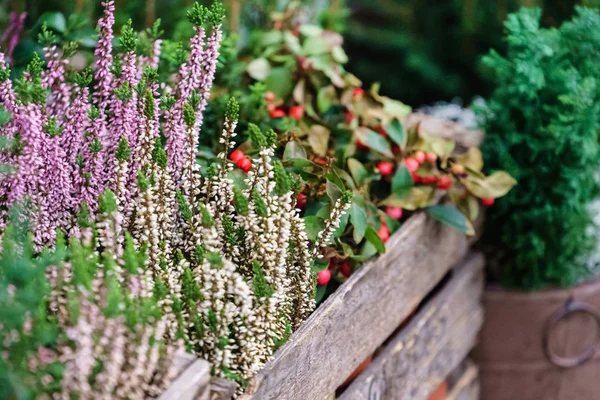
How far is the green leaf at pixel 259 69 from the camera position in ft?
5.77

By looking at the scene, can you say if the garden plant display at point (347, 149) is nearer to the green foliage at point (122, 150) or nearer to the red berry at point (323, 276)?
the red berry at point (323, 276)

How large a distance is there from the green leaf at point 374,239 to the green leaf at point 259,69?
21.3 inches

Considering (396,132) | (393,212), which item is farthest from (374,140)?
(393,212)

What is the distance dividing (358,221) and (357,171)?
21 centimetres

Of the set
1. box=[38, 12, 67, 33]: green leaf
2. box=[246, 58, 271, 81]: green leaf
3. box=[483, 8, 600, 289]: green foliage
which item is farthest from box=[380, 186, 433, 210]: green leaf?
box=[38, 12, 67, 33]: green leaf

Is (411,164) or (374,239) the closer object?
(374,239)

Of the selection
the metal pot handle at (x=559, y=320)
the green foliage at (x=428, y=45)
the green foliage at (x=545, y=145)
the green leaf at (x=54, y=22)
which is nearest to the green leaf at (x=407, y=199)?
the green foliage at (x=545, y=145)

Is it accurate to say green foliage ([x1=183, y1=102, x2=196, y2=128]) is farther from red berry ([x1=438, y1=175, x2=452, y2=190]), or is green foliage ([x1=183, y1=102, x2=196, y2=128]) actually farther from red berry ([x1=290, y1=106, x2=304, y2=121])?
red berry ([x1=438, y1=175, x2=452, y2=190])

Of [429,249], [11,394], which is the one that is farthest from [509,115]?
[11,394]

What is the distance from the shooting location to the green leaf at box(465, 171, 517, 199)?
1.64m

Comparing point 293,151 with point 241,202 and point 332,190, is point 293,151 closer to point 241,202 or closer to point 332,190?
point 332,190

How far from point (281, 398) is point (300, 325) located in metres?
0.13

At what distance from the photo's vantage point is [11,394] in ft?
2.79

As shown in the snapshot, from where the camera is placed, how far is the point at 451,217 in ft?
5.24
